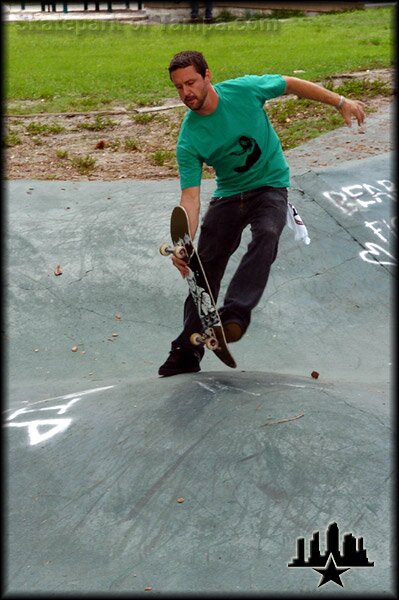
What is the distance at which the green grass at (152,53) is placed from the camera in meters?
12.9

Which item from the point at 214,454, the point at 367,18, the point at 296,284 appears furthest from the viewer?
the point at 367,18

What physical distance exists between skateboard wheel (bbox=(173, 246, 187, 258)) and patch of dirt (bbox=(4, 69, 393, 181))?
192 inches

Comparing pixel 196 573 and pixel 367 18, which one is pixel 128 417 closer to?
pixel 196 573

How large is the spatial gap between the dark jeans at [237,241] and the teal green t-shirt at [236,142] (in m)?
0.08

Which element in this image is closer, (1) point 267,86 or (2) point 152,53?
(1) point 267,86

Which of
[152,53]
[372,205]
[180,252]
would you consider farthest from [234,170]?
[152,53]

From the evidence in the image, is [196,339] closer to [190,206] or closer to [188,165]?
[190,206]

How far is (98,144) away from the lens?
10.9 metres

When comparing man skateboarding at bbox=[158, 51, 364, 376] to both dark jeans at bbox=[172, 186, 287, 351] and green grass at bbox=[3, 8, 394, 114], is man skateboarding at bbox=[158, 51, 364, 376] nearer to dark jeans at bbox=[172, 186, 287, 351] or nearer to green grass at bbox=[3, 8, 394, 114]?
→ dark jeans at bbox=[172, 186, 287, 351]

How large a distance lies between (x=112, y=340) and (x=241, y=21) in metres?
14.6

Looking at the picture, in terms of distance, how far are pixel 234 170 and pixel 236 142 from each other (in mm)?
202

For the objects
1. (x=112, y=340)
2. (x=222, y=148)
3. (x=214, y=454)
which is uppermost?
(x=222, y=148)

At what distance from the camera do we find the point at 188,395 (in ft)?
17.0

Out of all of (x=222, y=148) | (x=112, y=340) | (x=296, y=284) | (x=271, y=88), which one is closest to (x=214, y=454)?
(x=222, y=148)
